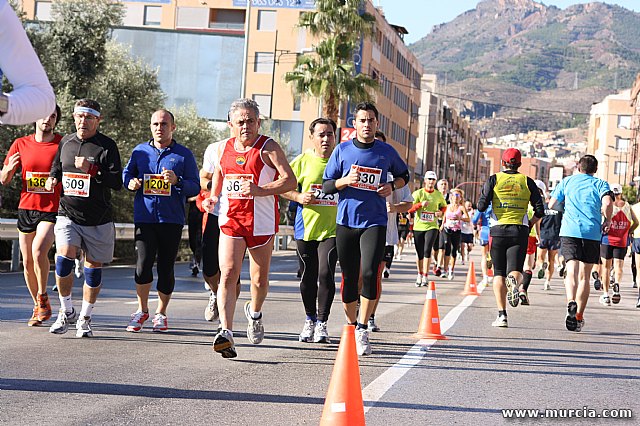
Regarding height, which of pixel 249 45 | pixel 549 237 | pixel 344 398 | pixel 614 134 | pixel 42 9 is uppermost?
pixel 42 9

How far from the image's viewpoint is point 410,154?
349 feet

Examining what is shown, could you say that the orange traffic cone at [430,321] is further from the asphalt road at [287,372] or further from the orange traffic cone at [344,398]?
the orange traffic cone at [344,398]

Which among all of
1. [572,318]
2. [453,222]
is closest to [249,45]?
[453,222]

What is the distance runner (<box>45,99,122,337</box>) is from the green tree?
3297cm

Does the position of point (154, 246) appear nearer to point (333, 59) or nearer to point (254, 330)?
point (254, 330)

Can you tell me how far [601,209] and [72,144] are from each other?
6816 mm

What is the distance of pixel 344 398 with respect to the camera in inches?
222

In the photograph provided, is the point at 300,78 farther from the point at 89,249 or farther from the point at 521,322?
the point at 89,249

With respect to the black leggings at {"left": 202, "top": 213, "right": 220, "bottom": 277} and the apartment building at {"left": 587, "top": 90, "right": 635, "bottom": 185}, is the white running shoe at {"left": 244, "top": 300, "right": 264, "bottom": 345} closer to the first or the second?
the black leggings at {"left": 202, "top": 213, "right": 220, "bottom": 277}

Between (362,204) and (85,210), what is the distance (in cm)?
243

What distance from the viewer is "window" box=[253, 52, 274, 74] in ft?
241

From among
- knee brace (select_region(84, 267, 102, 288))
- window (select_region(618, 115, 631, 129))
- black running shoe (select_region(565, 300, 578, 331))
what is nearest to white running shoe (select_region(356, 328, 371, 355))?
knee brace (select_region(84, 267, 102, 288))

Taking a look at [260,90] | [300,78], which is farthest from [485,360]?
[260,90]
